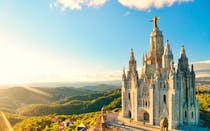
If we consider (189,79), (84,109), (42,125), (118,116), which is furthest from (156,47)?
(84,109)

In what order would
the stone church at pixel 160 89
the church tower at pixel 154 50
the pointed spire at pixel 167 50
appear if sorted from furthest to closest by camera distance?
the church tower at pixel 154 50, the pointed spire at pixel 167 50, the stone church at pixel 160 89

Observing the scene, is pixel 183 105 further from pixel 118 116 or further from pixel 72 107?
pixel 72 107

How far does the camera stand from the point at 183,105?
33656 mm

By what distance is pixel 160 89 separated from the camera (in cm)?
3328

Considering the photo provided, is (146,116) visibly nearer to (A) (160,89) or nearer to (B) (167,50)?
(A) (160,89)

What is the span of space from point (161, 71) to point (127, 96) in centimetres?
723

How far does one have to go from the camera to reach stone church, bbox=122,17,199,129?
3200cm

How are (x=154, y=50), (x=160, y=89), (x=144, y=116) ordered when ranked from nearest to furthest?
1. (x=160, y=89)
2. (x=144, y=116)
3. (x=154, y=50)

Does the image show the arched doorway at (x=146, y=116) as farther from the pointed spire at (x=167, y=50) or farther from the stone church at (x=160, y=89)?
the pointed spire at (x=167, y=50)

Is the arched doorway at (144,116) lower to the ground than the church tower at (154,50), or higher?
lower

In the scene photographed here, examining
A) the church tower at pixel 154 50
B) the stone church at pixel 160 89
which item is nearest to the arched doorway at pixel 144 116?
the stone church at pixel 160 89

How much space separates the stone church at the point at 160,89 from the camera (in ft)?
105

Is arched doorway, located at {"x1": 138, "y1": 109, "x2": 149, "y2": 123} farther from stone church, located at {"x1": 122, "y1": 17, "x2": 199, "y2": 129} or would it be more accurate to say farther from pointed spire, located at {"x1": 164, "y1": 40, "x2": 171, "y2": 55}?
pointed spire, located at {"x1": 164, "y1": 40, "x2": 171, "y2": 55}

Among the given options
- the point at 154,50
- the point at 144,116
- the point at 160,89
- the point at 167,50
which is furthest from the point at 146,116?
the point at 167,50
